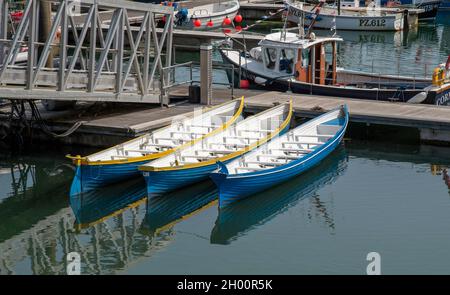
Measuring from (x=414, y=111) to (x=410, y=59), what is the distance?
20.3m

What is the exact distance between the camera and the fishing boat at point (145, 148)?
2366 centimetres

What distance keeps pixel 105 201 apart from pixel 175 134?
357cm

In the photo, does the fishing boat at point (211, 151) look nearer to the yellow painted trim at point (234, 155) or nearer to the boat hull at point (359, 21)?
the yellow painted trim at point (234, 155)

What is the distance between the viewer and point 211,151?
25641 mm

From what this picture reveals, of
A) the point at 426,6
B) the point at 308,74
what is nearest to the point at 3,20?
the point at 308,74

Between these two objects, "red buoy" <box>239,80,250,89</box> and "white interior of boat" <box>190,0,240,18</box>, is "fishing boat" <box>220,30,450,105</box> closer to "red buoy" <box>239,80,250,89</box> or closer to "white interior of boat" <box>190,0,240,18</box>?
"red buoy" <box>239,80,250,89</box>

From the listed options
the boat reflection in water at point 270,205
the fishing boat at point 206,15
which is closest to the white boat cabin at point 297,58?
the boat reflection in water at point 270,205

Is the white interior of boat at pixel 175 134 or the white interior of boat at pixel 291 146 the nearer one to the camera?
the white interior of boat at pixel 291 146

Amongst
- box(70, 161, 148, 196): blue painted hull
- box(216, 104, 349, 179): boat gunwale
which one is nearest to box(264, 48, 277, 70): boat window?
box(216, 104, 349, 179): boat gunwale

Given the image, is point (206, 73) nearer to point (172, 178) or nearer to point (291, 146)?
point (291, 146)

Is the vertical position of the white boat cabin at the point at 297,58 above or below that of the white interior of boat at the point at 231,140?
above
